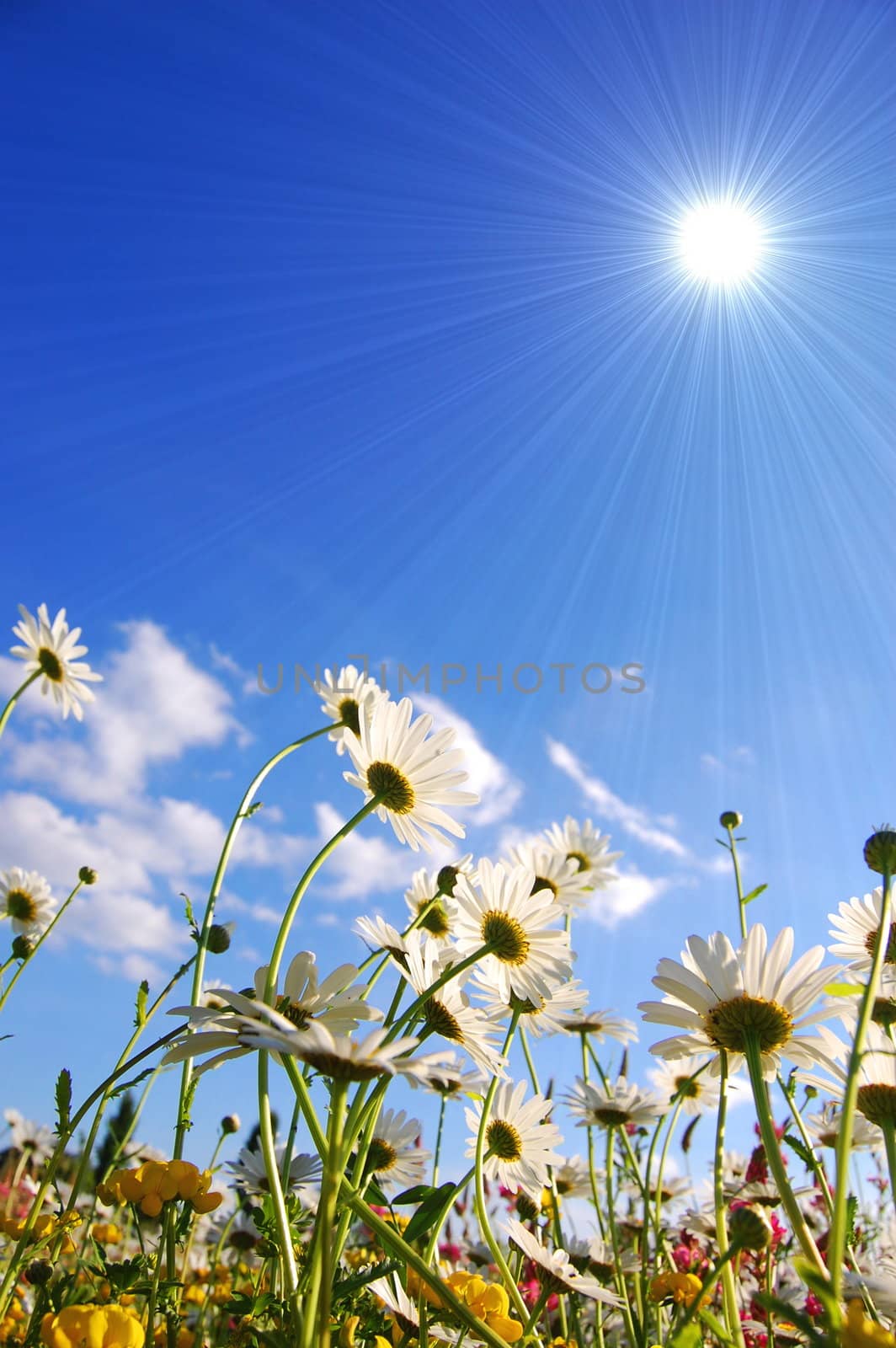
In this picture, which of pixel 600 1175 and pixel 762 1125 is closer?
pixel 762 1125

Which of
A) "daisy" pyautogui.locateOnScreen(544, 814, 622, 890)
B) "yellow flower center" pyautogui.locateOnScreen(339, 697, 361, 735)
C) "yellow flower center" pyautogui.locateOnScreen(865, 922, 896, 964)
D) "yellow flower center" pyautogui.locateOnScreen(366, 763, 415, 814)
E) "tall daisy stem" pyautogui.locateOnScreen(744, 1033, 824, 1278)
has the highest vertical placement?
"daisy" pyautogui.locateOnScreen(544, 814, 622, 890)

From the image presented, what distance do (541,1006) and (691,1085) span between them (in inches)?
15.7

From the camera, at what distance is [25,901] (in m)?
4.05

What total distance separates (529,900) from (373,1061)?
995mm

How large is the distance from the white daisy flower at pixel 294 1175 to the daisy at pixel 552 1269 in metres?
0.48

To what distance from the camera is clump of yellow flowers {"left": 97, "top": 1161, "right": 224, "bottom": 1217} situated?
1.52 metres

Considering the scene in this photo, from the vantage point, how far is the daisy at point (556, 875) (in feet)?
8.45

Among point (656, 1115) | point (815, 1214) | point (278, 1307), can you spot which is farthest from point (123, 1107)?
point (278, 1307)

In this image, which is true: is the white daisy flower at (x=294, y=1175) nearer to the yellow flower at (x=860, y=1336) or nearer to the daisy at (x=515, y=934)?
the daisy at (x=515, y=934)

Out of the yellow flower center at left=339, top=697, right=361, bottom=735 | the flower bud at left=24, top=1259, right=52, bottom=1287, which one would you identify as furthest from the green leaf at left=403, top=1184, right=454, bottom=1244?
the yellow flower center at left=339, top=697, right=361, bottom=735

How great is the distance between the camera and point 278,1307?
4.07 feet

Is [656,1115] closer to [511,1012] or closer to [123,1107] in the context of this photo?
[511,1012]

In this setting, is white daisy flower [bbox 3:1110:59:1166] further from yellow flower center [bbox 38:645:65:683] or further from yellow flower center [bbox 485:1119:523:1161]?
yellow flower center [bbox 485:1119:523:1161]

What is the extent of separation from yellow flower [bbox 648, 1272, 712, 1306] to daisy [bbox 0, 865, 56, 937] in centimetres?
289
